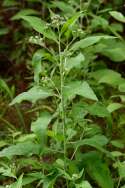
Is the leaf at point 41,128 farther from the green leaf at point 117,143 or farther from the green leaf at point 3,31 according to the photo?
the green leaf at point 3,31

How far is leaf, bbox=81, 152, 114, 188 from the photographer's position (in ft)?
8.57

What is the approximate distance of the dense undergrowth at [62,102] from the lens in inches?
91.5

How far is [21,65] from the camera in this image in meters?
4.36

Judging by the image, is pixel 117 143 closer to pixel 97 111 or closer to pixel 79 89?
pixel 97 111

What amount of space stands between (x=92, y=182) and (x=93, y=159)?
0.34m

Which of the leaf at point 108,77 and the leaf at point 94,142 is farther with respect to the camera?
the leaf at point 108,77

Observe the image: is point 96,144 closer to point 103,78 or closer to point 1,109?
point 103,78

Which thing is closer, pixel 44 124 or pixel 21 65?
pixel 44 124

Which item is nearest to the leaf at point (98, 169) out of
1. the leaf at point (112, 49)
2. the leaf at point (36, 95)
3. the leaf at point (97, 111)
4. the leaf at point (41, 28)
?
the leaf at point (97, 111)

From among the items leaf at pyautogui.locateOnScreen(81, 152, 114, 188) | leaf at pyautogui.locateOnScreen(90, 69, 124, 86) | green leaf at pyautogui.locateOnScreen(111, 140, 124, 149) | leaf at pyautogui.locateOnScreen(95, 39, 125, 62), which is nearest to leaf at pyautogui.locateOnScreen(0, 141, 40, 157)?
leaf at pyautogui.locateOnScreen(81, 152, 114, 188)

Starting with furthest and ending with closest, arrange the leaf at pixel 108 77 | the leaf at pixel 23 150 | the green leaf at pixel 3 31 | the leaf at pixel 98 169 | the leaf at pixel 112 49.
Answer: the green leaf at pixel 3 31
the leaf at pixel 112 49
the leaf at pixel 108 77
the leaf at pixel 98 169
the leaf at pixel 23 150

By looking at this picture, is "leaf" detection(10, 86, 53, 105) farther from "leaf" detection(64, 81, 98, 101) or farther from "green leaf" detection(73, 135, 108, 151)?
"green leaf" detection(73, 135, 108, 151)

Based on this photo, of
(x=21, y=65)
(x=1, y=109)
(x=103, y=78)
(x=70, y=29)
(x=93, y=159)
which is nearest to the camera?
(x=70, y=29)

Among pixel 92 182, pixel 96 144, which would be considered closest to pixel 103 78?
pixel 92 182
